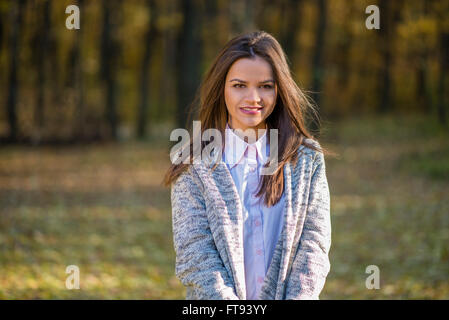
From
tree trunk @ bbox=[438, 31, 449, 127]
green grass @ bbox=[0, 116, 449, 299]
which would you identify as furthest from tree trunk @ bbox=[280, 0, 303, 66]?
green grass @ bbox=[0, 116, 449, 299]

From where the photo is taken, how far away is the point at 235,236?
240 cm

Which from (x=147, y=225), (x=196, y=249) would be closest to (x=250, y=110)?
(x=196, y=249)

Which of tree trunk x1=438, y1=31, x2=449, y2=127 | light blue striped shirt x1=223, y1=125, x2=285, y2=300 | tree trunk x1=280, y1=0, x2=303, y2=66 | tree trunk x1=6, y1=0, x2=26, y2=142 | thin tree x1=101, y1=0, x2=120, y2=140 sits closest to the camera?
light blue striped shirt x1=223, y1=125, x2=285, y2=300

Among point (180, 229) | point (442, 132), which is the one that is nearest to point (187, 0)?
point (442, 132)

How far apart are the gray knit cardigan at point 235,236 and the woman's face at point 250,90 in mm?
300

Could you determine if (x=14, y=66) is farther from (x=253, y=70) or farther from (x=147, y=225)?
(x=253, y=70)

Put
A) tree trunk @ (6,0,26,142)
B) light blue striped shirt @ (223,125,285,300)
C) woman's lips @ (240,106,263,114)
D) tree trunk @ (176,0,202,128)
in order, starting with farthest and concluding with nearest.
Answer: tree trunk @ (6,0,26,142) < tree trunk @ (176,0,202,128) < woman's lips @ (240,106,263,114) < light blue striped shirt @ (223,125,285,300)

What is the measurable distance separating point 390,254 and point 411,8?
60.6 feet

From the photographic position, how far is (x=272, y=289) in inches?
94.2

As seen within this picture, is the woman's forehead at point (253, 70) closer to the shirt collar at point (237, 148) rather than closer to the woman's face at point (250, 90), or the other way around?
the woman's face at point (250, 90)

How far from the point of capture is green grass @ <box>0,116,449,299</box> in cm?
570

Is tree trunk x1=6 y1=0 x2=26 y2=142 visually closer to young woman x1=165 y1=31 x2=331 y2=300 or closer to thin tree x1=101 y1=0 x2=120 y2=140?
thin tree x1=101 y1=0 x2=120 y2=140

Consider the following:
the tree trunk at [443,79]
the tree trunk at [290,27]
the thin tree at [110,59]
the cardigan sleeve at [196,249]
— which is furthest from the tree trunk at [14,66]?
the cardigan sleeve at [196,249]

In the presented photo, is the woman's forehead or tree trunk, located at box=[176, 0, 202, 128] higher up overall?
tree trunk, located at box=[176, 0, 202, 128]
